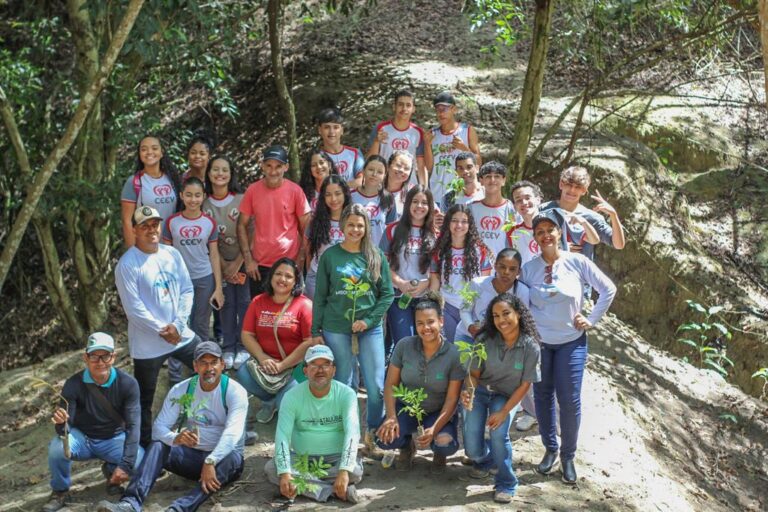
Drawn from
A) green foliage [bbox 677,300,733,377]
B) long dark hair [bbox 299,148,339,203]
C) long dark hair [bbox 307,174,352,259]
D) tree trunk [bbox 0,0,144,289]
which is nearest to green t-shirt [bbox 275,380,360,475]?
long dark hair [bbox 307,174,352,259]

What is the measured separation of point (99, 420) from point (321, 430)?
154 cm

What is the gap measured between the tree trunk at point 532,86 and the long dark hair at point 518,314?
3.69 meters

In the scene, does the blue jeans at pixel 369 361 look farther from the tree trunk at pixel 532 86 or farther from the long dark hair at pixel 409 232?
the tree trunk at pixel 532 86

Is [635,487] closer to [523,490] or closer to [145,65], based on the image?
[523,490]

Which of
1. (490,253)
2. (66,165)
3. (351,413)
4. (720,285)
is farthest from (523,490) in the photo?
(66,165)

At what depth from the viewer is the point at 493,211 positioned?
706 cm

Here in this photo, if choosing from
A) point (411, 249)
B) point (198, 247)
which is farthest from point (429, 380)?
point (198, 247)

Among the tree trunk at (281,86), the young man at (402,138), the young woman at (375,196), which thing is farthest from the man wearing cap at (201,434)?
the tree trunk at (281,86)

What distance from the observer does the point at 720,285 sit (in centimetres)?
1074

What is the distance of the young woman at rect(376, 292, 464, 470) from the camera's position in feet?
19.5

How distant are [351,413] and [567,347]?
5.06ft

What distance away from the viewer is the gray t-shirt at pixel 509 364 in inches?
228

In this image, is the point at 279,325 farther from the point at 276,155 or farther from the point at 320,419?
the point at 276,155

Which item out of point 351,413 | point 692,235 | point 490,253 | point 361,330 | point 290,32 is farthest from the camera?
point 290,32
